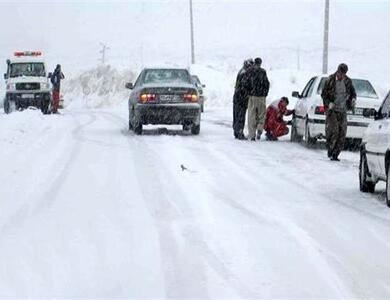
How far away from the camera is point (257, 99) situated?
1962cm

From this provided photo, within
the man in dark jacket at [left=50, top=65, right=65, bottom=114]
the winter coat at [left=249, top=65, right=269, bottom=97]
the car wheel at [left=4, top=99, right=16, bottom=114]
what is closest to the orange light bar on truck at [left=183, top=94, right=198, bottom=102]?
the winter coat at [left=249, top=65, right=269, bottom=97]

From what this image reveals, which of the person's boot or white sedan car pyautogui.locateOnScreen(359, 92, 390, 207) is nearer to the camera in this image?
white sedan car pyautogui.locateOnScreen(359, 92, 390, 207)

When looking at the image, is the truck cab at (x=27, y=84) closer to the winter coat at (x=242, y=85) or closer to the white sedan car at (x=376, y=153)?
the winter coat at (x=242, y=85)

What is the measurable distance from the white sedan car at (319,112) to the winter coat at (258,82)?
28.6 inches

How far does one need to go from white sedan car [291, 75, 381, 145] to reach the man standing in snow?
0.75 meters

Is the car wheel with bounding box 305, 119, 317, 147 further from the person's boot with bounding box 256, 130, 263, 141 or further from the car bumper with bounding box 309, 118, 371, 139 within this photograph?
the person's boot with bounding box 256, 130, 263, 141

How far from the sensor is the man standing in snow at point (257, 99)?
19.4 metres

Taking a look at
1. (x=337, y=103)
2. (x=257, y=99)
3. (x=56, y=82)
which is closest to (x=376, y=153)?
(x=337, y=103)

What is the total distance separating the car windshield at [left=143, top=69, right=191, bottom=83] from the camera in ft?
69.0

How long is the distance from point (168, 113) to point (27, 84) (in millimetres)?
14766

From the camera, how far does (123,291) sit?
614 centimetres

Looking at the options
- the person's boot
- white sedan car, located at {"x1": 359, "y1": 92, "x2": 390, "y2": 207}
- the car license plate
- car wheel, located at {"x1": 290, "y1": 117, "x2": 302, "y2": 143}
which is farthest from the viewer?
the person's boot

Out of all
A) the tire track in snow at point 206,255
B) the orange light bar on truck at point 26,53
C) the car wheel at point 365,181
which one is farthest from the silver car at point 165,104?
the orange light bar on truck at point 26,53

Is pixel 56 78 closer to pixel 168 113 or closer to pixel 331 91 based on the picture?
pixel 168 113
